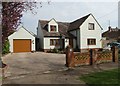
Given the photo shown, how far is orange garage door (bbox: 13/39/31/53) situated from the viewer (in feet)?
116

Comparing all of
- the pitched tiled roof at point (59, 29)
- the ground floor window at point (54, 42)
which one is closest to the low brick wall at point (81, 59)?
the ground floor window at point (54, 42)

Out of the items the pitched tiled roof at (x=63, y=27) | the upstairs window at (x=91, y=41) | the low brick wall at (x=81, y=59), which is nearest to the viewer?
the low brick wall at (x=81, y=59)

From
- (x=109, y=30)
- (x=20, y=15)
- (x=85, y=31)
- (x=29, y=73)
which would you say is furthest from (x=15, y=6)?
(x=109, y=30)

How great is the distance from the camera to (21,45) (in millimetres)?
35625

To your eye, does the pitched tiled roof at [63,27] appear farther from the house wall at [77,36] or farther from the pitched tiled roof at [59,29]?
the house wall at [77,36]

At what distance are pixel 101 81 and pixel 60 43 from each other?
2823 centimetres

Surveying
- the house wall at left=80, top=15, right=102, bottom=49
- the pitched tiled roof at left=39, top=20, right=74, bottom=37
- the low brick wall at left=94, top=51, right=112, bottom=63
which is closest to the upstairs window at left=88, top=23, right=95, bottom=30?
the house wall at left=80, top=15, right=102, bottom=49

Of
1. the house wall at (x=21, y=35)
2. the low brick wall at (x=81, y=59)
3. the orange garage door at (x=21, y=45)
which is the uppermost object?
the house wall at (x=21, y=35)

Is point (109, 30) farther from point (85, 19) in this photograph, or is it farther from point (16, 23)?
point (16, 23)

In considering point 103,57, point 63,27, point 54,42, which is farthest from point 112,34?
point 103,57

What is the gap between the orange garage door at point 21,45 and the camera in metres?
35.3

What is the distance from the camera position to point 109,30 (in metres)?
70.9

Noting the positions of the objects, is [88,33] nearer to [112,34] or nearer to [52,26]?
[52,26]

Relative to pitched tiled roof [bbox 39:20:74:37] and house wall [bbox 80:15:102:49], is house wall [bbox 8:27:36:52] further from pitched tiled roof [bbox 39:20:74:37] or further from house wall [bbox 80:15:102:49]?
house wall [bbox 80:15:102:49]
